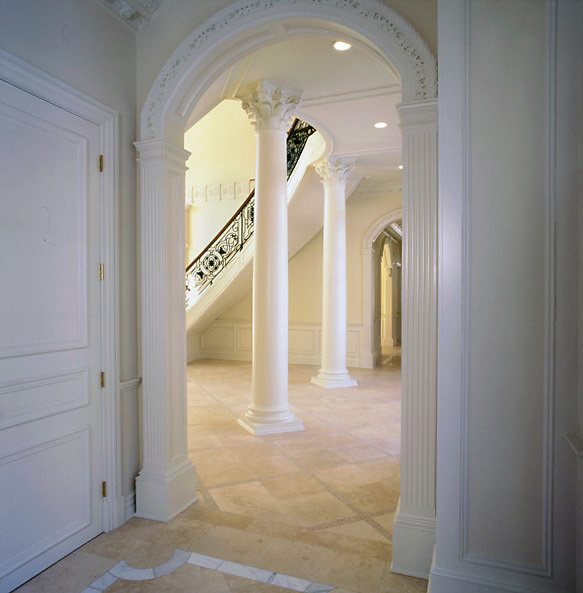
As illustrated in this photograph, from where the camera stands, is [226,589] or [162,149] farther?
[162,149]

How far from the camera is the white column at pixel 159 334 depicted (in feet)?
10.2

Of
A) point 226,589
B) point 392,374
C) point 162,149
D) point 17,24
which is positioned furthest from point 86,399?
point 392,374

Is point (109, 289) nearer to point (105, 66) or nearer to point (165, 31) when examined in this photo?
point (105, 66)

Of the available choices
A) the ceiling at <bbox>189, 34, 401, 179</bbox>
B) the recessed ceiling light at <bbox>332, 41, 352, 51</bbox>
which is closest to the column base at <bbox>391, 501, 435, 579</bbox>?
the ceiling at <bbox>189, 34, 401, 179</bbox>

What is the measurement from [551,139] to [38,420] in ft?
9.49

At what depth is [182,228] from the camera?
3328 millimetres

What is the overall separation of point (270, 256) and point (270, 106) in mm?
1647

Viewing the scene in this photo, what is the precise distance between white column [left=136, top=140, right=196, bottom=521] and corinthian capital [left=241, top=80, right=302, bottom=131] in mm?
2042

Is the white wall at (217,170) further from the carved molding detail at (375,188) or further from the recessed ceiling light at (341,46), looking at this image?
the recessed ceiling light at (341,46)

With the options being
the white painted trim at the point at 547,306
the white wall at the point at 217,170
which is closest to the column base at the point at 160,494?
the white painted trim at the point at 547,306

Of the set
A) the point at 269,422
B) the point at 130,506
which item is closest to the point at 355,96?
the point at 269,422

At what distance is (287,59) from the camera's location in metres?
4.27

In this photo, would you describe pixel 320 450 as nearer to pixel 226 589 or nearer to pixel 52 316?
pixel 226 589

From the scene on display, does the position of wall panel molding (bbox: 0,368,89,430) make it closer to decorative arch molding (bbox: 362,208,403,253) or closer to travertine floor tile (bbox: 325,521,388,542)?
travertine floor tile (bbox: 325,521,388,542)
